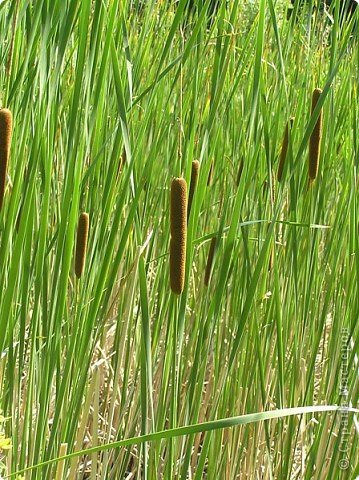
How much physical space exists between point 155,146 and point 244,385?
566mm

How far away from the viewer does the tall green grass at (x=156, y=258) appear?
82cm

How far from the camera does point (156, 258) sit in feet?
3.09

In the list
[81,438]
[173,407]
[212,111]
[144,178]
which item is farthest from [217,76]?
[81,438]

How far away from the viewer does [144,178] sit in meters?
0.89

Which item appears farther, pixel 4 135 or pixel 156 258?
pixel 156 258

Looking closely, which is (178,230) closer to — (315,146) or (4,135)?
(4,135)

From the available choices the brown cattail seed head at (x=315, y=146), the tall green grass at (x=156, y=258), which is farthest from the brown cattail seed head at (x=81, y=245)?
the brown cattail seed head at (x=315, y=146)

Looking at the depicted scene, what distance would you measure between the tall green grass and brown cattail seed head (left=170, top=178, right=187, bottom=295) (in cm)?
4

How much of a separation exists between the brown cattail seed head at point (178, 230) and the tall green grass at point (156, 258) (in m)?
0.04

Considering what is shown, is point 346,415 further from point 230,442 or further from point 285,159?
point 285,159

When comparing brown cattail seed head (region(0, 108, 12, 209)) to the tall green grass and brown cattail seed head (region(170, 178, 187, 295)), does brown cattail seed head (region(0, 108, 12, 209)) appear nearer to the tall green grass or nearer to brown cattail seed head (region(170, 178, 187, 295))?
the tall green grass

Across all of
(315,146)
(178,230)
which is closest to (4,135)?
(178,230)

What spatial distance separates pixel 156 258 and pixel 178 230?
0.15 m

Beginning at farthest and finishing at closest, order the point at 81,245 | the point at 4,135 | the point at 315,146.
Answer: the point at 315,146 < the point at 81,245 < the point at 4,135
